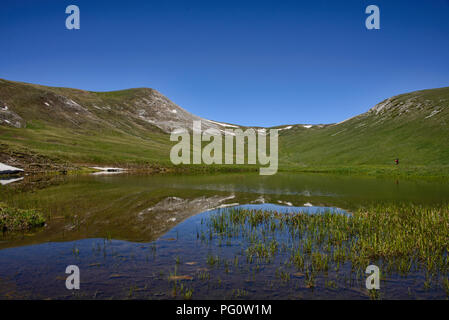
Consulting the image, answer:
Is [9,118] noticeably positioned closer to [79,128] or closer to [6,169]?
[79,128]

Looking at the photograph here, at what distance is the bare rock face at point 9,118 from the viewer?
99750 mm

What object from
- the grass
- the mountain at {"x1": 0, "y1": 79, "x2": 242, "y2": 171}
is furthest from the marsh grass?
the mountain at {"x1": 0, "y1": 79, "x2": 242, "y2": 171}

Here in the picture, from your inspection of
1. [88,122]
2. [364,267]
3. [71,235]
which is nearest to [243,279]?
[364,267]

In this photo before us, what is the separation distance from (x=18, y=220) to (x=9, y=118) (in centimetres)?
10882

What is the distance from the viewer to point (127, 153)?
300 ft

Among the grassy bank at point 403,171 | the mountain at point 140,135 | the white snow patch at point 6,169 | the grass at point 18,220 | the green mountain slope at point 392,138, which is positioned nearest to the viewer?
the grass at point 18,220

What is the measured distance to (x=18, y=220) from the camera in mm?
16531

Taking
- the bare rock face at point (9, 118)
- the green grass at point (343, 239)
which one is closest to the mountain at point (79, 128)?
the bare rock face at point (9, 118)

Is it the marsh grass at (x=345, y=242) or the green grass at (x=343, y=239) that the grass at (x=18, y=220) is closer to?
the marsh grass at (x=345, y=242)

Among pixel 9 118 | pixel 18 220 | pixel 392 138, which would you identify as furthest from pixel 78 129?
pixel 392 138

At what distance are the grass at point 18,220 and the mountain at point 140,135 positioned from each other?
172 ft
